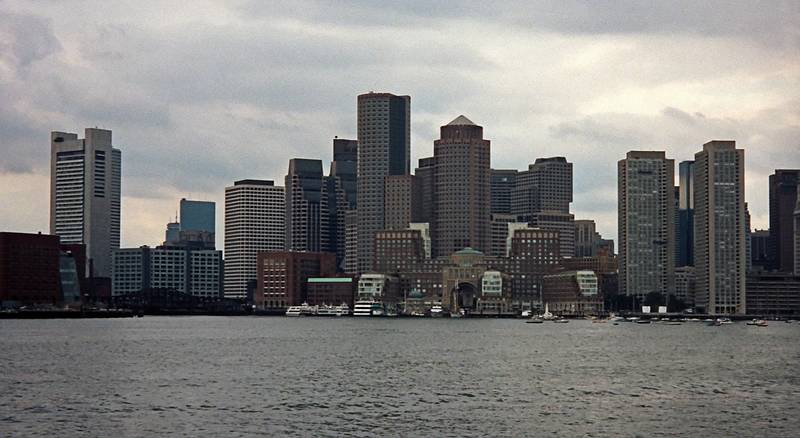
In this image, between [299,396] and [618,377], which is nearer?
[299,396]

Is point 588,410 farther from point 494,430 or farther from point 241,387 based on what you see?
point 241,387

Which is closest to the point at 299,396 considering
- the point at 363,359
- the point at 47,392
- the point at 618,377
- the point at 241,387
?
the point at 241,387

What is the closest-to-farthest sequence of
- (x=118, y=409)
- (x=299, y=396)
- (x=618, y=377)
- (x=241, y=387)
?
(x=118, y=409) < (x=299, y=396) < (x=241, y=387) < (x=618, y=377)

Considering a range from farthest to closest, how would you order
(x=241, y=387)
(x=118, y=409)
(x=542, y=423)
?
1. (x=241, y=387)
2. (x=118, y=409)
3. (x=542, y=423)

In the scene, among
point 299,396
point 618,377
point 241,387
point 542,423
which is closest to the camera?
point 542,423

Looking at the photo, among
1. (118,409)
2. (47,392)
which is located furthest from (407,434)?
(47,392)

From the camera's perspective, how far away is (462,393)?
117 meters

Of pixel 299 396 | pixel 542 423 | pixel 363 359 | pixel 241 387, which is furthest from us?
pixel 363 359

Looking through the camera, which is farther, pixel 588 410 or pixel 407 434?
pixel 588 410

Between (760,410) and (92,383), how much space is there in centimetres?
6551

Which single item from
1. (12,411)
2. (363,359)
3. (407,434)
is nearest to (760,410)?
(407,434)

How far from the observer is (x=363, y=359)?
172125mm

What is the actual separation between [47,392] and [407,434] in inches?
1726

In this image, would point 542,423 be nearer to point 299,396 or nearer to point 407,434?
point 407,434
